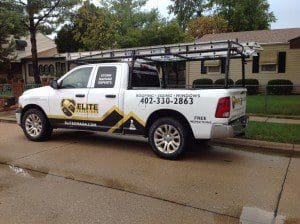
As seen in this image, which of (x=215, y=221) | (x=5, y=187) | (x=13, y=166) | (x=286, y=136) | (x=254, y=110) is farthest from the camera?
(x=254, y=110)

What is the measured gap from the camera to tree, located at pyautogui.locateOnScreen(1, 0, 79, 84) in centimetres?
1978

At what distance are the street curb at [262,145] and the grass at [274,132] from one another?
0.26 metres

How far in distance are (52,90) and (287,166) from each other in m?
5.33

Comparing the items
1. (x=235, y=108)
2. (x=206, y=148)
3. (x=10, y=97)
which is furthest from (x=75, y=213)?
(x=10, y=97)

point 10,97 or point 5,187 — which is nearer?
point 5,187

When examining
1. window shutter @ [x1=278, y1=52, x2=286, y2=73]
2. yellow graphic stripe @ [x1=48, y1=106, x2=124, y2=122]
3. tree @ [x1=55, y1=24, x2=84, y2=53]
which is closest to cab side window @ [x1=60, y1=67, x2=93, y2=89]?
yellow graphic stripe @ [x1=48, y1=106, x2=124, y2=122]

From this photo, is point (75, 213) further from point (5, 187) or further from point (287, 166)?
point (287, 166)

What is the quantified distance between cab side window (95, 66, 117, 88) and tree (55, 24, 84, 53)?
28.7m

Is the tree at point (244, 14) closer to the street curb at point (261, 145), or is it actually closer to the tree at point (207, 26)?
the tree at point (207, 26)

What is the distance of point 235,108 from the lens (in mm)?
6445

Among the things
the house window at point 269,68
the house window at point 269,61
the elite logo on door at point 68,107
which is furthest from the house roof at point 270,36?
the elite logo on door at point 68,107

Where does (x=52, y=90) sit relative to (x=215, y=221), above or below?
above

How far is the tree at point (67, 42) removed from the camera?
35219 millimetres

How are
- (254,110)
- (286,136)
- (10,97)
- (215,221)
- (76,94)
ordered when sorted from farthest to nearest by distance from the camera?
(10,97) < (254,110) < (286,136) < (76,94) < (215,221)
